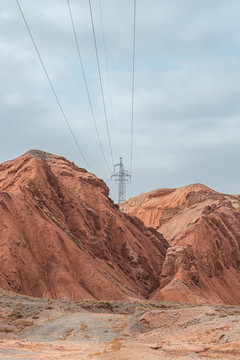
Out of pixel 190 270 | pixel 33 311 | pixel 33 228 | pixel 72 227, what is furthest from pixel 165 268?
pixel 33 311

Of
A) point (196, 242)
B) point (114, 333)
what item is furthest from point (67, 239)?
point (114, 333)

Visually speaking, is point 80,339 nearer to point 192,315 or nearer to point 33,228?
point 192,315

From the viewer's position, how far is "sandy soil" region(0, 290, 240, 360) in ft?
62.3

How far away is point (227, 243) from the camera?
82.8 metres

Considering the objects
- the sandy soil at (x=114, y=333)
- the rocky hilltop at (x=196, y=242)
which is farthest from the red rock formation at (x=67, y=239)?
the sandy soil at (x=114, y=333)

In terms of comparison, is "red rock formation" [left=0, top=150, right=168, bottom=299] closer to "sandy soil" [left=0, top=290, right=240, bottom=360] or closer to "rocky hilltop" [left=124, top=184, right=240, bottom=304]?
"rocky hilltop" [left=124, top=184, right=240, bottom=304]

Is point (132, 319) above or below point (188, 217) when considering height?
below

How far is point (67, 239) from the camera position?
181 ft

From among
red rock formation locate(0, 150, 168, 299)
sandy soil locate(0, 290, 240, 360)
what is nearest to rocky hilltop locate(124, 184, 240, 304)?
red rock formation locate(0, 150, 168, 299)

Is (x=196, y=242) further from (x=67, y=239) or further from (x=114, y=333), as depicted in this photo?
(x=114, y=333)

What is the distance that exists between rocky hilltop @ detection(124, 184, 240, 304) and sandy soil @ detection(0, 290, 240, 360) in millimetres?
27437

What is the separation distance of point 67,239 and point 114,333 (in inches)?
1194

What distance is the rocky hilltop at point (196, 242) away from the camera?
62.1m

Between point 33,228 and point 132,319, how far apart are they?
27709mm
